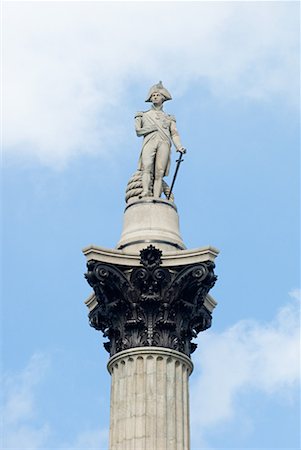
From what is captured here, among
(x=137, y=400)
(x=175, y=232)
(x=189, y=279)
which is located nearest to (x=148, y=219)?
(x=175, y=232)

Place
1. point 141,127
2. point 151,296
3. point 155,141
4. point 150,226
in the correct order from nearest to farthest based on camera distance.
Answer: point 151,296 < point 150,226 < point 155,141 < point 141,127

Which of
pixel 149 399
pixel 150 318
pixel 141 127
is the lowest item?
pixel 149 399

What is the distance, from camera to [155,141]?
35469 millimetres

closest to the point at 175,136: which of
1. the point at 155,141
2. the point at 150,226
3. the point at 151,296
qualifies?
the point at 155,141

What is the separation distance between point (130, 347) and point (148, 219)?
4.73m

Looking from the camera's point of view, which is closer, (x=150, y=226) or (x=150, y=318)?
(x=150, y=318)

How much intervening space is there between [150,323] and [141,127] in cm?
807

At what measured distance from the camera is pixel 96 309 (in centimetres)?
3275

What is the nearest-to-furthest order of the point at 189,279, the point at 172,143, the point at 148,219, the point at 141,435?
the point at 141,435 → the point at 189,279 → the point at 148,219 → the point at 172,143

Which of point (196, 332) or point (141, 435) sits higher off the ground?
point (196, 332)

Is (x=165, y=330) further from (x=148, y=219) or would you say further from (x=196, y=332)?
(x=148, y=219)

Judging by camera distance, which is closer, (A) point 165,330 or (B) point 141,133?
(A) point 165,330

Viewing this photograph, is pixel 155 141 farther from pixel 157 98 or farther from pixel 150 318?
pixel 150 318

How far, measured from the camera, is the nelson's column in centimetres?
2988
